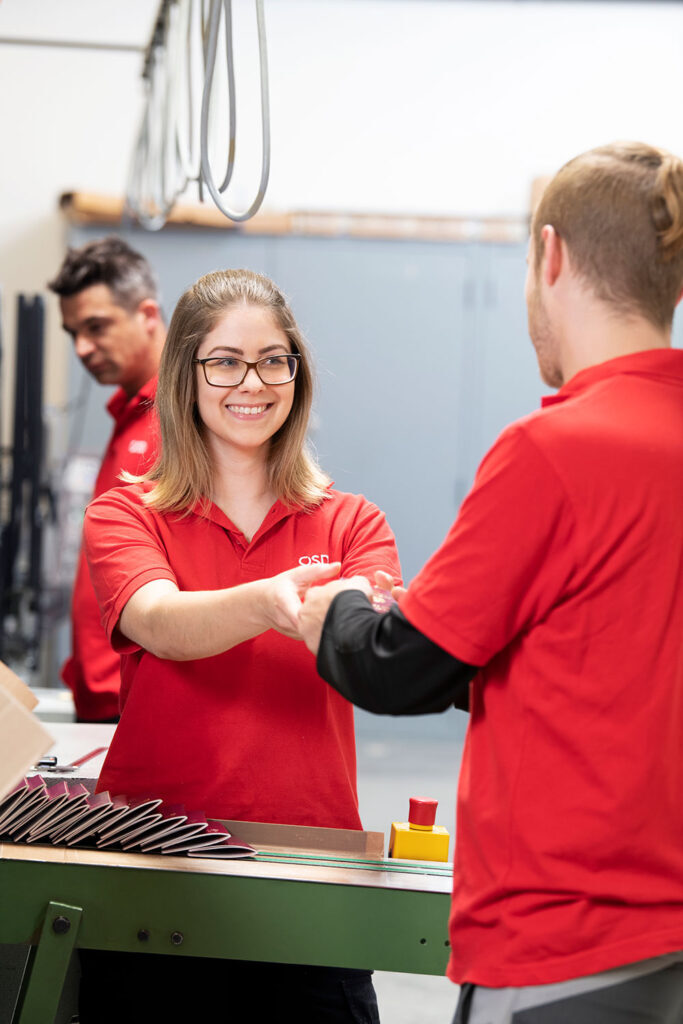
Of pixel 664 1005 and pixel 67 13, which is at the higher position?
pixel 67 13

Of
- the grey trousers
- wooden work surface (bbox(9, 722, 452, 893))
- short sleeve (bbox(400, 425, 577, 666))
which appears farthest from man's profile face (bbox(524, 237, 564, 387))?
wooden work surface (bbox(9, 722, 452, 893))

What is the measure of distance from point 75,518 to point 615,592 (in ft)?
11.5

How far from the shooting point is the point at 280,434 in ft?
5.40

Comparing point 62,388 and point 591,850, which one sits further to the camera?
point 62,388

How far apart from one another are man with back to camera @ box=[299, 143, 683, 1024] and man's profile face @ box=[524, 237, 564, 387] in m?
0.04

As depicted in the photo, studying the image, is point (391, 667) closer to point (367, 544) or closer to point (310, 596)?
point (310, 596)

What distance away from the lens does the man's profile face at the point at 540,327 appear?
41.6 inches

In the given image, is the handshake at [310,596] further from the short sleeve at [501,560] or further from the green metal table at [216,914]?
the green metal table at [216,914]

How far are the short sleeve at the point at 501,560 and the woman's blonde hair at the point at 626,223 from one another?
0.17 m

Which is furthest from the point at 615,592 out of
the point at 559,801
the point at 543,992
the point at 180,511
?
the point at 180,511

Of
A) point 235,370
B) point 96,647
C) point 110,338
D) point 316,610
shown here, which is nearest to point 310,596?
point 316,610

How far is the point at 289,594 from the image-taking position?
130 cm

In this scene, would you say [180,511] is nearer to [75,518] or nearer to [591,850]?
[591,850]

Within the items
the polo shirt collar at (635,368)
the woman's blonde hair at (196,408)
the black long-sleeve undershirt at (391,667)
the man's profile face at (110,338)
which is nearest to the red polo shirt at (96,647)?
the man's profile face at (110,338)
